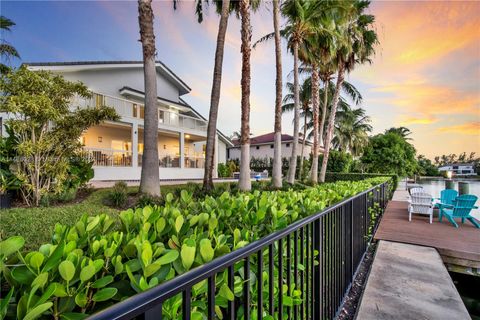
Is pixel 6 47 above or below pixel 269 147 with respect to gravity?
above

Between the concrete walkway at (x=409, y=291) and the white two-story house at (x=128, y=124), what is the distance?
1413 cm

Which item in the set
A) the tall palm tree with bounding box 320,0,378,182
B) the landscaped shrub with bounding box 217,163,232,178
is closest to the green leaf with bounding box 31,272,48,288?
the tall palm tree with bounding box 320,0,378,182

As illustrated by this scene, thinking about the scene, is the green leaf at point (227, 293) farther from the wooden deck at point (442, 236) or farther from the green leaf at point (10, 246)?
the wooden deck at point (442, 236)

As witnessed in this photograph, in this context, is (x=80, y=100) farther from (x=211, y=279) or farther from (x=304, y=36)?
(x=211, y=279)

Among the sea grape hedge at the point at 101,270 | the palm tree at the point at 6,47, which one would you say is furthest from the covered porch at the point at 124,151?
the sea grape hedge at the point at 101,270

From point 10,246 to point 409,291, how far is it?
4295 mm

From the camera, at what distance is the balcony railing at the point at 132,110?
14.5 m

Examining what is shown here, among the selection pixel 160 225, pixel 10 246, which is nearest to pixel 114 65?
pixel 160 225

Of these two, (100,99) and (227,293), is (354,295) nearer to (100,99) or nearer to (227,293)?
(227,293)

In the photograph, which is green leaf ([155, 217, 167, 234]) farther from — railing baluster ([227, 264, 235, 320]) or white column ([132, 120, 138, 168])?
white column ([132, 120, 138, 168])

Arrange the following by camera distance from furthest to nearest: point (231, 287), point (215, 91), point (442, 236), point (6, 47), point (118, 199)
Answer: point (6, 47) < point (215, 91) < point (118, 199) < point (442, 236) < point (231, 287)

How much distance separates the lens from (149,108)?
8.02 metres

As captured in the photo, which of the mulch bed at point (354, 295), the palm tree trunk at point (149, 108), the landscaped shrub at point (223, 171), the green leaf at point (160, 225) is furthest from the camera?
the landscaped shrub at point (223, 171)

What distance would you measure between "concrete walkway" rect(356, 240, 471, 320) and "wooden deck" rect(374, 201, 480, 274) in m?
0.64
